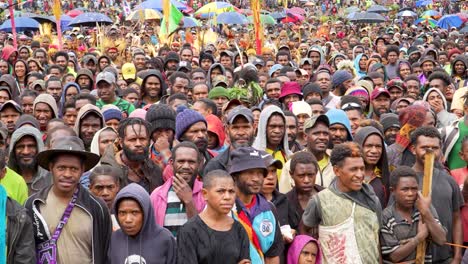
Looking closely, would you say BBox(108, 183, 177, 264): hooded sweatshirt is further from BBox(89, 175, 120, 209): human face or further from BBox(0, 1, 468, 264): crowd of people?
BBox(89, 175, 120, 209): human face

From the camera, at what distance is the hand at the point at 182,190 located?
5.16 metres

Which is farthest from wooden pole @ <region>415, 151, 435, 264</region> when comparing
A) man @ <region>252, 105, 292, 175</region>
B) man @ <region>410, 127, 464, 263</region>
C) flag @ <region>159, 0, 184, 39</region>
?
flag @ <region>159, 0, 184, 39</region>

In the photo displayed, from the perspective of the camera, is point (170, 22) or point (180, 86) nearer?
point (180, 86)

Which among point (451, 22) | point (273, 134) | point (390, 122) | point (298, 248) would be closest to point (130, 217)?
point (298, 248)

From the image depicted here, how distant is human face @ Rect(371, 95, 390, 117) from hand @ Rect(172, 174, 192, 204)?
4.26m

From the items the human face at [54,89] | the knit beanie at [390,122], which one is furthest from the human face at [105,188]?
the human face at [54,89]

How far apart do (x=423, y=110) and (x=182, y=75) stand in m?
3.56

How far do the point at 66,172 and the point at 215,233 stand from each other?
0.92 meters

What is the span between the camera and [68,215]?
15.2ft

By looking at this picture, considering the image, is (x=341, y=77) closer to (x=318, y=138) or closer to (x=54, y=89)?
(x=54, y=89)

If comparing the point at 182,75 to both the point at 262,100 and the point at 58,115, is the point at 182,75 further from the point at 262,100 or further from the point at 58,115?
the point at 58,115

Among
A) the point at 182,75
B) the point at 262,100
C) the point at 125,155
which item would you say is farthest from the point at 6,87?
the point at 125,155

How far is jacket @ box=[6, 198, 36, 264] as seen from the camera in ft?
14.1

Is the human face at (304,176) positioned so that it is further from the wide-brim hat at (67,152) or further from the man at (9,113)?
the man at (9,113)
